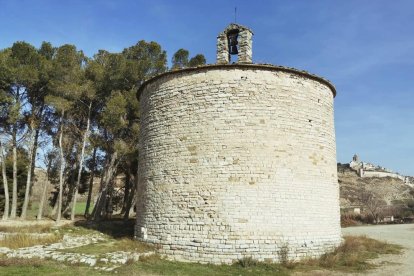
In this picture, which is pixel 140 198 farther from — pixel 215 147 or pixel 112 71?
pixel 112 71

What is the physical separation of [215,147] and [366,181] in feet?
190

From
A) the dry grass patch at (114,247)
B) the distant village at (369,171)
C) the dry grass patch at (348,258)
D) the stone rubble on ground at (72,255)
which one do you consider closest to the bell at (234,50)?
the dry grass patch at (114,247)

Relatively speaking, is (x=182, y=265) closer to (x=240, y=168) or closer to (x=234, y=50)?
(x=240, y=168)

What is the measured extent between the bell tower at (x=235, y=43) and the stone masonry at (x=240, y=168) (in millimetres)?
1899

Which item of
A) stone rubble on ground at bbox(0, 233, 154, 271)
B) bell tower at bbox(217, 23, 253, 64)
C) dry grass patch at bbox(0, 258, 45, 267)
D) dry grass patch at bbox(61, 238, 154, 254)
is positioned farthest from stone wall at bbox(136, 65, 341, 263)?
dry grass patch at bbox(0, 258, 45, 267)

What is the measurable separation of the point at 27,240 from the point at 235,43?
1020 cm

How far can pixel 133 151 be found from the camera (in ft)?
70.6

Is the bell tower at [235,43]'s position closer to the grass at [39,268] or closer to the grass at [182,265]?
the grass at [182,265]

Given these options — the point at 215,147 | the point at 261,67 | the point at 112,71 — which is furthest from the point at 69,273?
the point at 112,71

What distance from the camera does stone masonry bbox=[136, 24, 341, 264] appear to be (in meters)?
10.5

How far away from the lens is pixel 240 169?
10.7 m

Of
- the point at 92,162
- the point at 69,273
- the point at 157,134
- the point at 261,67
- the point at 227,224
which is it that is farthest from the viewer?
the point at 92,162

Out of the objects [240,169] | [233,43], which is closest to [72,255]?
[240,169]

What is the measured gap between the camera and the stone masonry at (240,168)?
10461 mm
